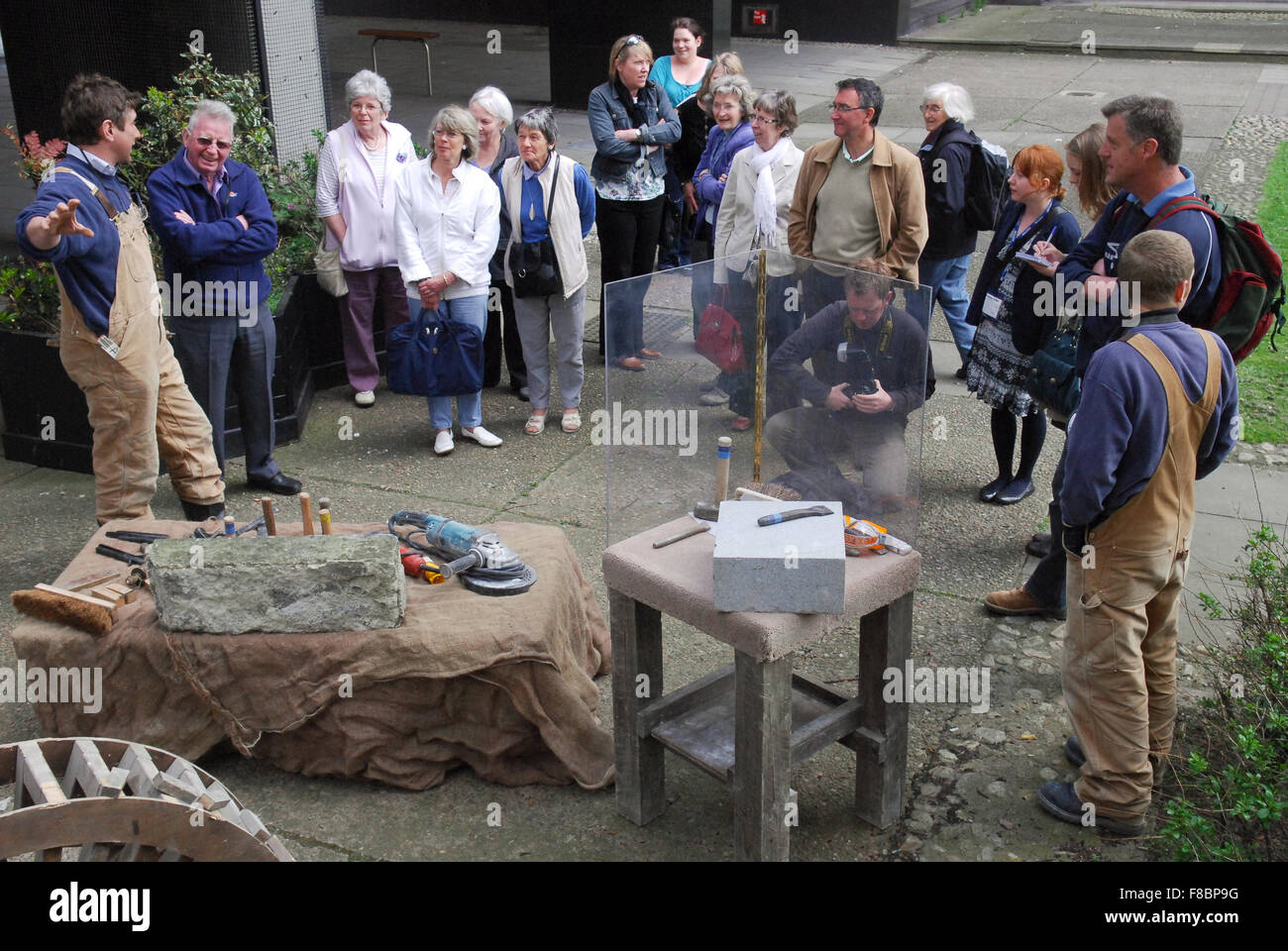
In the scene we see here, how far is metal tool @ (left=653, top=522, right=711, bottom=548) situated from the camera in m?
4.02

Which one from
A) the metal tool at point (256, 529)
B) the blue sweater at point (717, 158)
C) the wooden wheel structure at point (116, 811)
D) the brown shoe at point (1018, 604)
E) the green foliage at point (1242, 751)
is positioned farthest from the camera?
Result: the blue sweater at point (717, 158)

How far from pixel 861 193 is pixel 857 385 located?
7.99ft

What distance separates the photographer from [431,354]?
22.2 ft

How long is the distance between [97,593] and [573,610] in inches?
67.3

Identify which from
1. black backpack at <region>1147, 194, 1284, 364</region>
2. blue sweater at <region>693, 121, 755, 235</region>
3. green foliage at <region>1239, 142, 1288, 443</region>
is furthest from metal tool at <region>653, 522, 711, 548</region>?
green foliage at <region>1239, 142, 1288, 443</region>

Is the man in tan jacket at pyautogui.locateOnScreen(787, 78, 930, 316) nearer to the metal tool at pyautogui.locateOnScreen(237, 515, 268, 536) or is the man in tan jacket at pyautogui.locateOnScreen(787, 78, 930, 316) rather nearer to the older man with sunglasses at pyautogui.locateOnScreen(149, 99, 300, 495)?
the older man with sunglasses at pyautogui.locateOnScreen(149, 99, 300, 495)

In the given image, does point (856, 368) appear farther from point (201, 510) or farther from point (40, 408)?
point (40, 408)

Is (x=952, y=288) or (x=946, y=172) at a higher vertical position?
(x=946, y=172)

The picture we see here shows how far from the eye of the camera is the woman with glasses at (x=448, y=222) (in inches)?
265

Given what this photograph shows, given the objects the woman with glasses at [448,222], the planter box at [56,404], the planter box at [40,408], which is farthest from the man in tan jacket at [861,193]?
the planter box at [40,408]

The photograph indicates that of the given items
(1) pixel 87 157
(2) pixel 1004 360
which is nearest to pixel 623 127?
(2) pixel 1004 360

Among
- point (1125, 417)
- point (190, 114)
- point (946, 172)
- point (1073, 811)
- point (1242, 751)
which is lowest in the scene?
point (1073, 811)

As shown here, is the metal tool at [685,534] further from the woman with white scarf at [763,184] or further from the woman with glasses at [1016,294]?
the woman with white scarf at [763,184]

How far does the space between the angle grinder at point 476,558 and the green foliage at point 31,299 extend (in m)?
3.39
